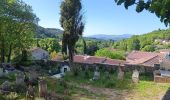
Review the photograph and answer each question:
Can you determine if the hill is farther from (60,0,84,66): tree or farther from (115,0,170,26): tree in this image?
(115,0,170,26): tree

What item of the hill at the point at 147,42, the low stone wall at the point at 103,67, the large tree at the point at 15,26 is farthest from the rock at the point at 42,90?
the hill at the point at 147,42

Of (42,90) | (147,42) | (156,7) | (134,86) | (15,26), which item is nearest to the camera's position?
(156,7)

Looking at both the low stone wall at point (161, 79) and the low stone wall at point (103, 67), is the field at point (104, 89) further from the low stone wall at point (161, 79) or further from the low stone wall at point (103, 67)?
the low stone wall at point (103, 67)

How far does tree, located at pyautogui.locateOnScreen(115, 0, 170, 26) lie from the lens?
9555 millimetres

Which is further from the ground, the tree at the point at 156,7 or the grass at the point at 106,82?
the tree at the point at 156,7

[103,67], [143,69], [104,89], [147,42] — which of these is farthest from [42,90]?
[147,42]

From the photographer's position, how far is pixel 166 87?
89.0ft

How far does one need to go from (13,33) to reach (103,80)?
53.7 feet

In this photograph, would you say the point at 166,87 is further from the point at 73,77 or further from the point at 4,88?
the point at 4,88

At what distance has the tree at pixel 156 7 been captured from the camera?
9555mm

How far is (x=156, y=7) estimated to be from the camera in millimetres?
9773

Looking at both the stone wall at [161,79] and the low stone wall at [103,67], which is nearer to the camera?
the stone wall at [161,79]

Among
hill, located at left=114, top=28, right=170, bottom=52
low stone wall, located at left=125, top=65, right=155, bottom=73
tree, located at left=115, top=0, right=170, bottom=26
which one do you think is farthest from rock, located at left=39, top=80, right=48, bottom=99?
hill, located at left=114, top=28, right=170, bottom=52

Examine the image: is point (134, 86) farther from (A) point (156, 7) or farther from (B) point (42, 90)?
(A) point (156, 7)
